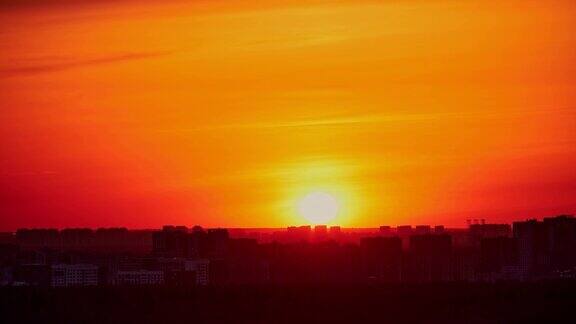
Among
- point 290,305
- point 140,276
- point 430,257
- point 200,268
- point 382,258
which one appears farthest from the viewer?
point 430,257

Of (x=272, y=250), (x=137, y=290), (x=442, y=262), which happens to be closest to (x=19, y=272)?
(x=272, y=250)

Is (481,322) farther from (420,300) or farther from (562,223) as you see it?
(562,223)

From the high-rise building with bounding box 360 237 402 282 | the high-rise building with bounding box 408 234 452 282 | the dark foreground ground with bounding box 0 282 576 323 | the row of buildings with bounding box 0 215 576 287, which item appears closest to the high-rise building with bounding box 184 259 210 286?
the row of buildings with bounding box 0 215 576 287

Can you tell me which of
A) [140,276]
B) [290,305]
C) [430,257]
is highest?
[430,257]

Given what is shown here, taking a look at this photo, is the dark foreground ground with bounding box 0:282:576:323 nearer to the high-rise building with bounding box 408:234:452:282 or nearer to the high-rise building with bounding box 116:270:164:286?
the high-rise building with bounding box 116:270:164:286

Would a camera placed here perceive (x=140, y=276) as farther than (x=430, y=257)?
No

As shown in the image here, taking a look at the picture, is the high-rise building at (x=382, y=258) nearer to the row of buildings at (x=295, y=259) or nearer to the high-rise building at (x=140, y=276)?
the row of buildings at (x=295, y=259)

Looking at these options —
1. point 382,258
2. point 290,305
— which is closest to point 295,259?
point 382,258

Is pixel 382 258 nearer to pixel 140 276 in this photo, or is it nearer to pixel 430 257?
pixel 430 257
